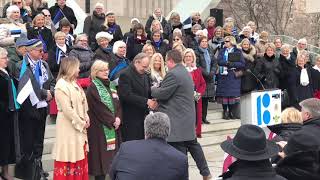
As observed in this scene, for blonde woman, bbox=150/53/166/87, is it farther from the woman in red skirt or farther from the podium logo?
the podium logo

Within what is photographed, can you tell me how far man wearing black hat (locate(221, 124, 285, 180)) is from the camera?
3818mm

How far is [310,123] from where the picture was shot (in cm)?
569

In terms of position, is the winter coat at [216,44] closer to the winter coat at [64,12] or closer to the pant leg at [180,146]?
the winter coat at [64,12]

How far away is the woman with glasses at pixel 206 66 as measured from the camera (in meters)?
12.1

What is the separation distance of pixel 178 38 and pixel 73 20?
2.37 metres

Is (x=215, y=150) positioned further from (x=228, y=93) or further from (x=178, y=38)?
(x=178, y=38)

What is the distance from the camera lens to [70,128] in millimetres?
7566

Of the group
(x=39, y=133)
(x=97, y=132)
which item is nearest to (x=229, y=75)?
→ (x=97, y=132)

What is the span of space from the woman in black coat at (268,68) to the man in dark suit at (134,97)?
485 centimetres

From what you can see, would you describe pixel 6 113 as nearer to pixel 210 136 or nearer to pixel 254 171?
pixel 254 171

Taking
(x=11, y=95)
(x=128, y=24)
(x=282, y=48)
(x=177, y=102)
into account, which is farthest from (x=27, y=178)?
(x=128, y=24)

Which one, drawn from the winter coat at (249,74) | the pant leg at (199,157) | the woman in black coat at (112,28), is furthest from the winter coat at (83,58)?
the winter coat at (249,74)

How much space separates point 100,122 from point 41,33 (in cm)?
301

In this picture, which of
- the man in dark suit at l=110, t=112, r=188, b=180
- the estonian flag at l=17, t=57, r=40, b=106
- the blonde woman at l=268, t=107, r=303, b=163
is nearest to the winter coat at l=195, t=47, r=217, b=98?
the estonian flag at l=17, t=57, r=40, b=106
